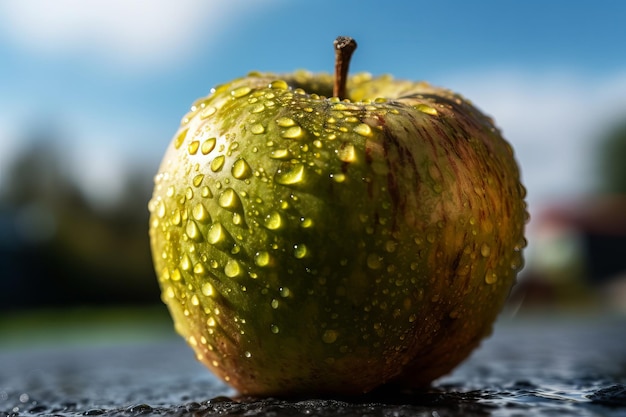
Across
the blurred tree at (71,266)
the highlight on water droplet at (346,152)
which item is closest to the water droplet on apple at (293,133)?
the highlight on water droplet at (346,152)

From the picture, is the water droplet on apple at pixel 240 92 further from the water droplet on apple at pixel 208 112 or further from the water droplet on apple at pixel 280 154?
the water droplet on apple at pixel 280 154

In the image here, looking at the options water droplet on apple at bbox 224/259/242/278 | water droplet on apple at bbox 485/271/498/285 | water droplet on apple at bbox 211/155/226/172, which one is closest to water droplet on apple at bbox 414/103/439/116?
water droplet on apple at bbox 485/271/498/285

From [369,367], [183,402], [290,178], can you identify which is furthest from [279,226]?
[183,402]

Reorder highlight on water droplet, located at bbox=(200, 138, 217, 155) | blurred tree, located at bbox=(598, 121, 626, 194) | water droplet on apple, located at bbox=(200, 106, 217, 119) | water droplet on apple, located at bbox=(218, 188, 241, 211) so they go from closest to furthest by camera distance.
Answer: water droplet on apple, located at bbox=(218, 188, 241, 211), highlight on water droplet, located at bbox=(200, 138, 217, 155), water droplet on apple, located at bbox=(200, 106, 217, 119), blurred tree, located at bbox=(598, 121, 626, 194)

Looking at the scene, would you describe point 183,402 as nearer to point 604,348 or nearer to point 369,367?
point 369,367

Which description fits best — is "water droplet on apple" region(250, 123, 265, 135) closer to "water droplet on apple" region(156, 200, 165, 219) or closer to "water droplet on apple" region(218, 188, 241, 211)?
"water droplet on apple" region(218, 188, 241, 211)

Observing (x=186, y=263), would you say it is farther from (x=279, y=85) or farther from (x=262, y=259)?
(x=279, y=85)
